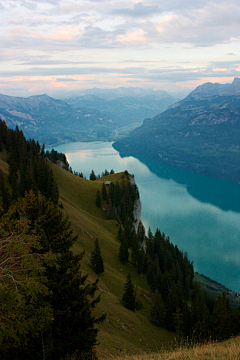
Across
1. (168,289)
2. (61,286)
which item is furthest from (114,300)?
(61,286)

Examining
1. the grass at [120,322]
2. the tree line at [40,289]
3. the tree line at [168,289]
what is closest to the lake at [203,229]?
the tree line at [168,289]

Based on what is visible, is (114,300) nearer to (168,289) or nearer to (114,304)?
(114,304)

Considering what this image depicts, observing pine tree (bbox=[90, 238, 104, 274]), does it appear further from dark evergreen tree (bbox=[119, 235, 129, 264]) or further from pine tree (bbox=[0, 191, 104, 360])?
pine tree (bbox=[0, 191, 104, 360])

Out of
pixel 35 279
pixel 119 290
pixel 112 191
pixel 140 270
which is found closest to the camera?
pixel 35 279

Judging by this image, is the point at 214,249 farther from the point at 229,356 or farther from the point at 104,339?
the point at 229,356

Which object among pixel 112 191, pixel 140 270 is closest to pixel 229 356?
→ pixel 140 270

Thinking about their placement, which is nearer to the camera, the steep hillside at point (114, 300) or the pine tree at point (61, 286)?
the pine tree at point (61, 286)

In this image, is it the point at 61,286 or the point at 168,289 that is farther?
the point at 168,289

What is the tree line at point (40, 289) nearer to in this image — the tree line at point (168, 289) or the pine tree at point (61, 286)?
the pine tree at point (61, 286)

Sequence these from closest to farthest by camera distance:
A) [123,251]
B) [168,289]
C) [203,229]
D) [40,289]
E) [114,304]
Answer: [40,289]
[114,304]
[123,251]
[168,289]
[203,229]

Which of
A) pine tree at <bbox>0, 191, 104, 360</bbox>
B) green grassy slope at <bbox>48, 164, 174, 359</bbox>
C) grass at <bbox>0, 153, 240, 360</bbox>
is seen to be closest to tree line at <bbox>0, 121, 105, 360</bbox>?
pine tree at <bbox>0, 191, 104, 360</bbox>

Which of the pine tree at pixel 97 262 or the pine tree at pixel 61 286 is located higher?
the pine tree at pixel 61 286
